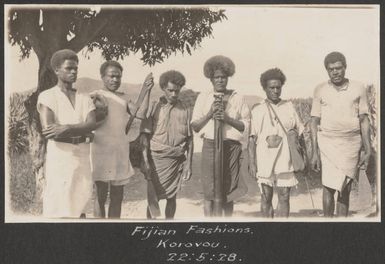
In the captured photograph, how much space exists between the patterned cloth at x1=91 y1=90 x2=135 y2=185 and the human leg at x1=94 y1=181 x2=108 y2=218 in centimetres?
5

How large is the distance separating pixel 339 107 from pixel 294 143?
0.53 meters

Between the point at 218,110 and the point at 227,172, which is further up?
the point at 218,110

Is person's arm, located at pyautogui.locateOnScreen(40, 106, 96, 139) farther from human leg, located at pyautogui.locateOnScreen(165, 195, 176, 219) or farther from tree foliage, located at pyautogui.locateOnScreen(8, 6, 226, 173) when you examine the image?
human leg, located at pyautogui.locateOnScreen(165, 195, 176, 219)

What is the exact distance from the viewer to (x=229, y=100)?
219 inches

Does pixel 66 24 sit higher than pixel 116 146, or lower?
higher

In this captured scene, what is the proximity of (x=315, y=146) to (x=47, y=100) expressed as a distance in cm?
248

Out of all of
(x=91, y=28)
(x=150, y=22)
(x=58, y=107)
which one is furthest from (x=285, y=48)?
(x=58, y=107)

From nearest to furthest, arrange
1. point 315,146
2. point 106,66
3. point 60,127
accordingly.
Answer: point 60,127
point 106,66
point 315,146

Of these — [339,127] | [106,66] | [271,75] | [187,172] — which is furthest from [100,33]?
[339,127]

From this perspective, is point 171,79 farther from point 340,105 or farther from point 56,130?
point 340,105

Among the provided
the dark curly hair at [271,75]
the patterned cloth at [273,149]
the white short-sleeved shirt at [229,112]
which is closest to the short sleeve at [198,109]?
the white short-sleeved shirt at [229,112]

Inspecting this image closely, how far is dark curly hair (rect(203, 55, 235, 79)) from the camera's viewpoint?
18.2 feet
